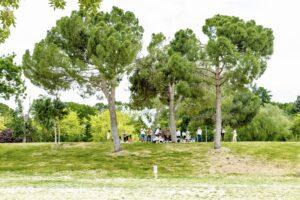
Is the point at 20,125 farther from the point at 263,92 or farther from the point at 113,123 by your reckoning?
the point at 263,92

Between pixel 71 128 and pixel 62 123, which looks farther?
pixel 71 128

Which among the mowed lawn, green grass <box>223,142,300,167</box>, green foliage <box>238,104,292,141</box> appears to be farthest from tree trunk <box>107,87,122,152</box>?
green foliage <box>238,104,292,141</box>

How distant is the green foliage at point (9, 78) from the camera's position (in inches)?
2303

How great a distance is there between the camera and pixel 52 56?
153ft

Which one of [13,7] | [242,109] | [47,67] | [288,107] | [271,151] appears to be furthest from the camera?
[288,107]

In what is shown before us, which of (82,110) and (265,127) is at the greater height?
(82,110)

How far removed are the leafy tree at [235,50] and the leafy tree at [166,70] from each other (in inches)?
89.6

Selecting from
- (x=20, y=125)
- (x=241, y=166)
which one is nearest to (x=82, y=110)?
(x=20, y=125)

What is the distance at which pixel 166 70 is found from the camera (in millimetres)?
50938

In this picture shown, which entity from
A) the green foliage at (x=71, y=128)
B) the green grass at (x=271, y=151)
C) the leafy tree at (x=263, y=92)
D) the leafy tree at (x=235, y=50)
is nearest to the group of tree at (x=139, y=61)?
the leafy tree at (x=235, y=50)

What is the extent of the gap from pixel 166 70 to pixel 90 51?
8442mm

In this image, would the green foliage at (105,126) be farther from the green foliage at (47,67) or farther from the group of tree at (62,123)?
the green foliage at (47,67)

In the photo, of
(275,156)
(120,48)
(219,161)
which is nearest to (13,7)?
(120,48)

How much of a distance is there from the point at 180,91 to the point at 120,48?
9.19 metres
